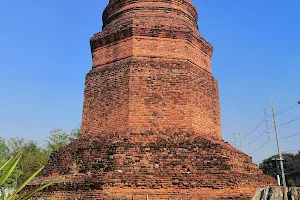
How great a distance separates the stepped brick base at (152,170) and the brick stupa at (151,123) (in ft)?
0.07

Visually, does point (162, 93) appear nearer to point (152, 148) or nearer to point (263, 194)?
point (152, 148)

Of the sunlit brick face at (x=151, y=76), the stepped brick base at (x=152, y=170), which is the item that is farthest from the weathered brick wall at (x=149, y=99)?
the stepped brick base at (x=152, y=170)

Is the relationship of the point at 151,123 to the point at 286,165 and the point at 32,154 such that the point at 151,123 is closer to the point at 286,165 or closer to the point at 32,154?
the point at 32,154

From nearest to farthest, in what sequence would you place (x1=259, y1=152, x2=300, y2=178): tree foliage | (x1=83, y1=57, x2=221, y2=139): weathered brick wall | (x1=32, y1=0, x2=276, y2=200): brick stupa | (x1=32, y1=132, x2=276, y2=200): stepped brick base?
1. (x1=32, y1=132, x2=276, y2=200): stepped brick base
2. (x1=32, y1=0, x2=276, y2=200): brick stupa
3. (x1=83, y1=57, x2=221, y2=139): weathered brick wall
4. (x1=259, y1=152, x2=300, y2=178): tree foliage

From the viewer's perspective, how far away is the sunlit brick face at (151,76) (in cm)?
783

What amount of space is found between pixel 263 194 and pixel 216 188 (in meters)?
2.25

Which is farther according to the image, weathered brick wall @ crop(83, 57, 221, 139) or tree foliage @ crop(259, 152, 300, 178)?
tree foliage @ crop(259, 152, 300, 178)

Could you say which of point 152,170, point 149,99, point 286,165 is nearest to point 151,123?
point 149,99

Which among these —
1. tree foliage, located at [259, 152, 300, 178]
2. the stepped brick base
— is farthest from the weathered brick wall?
tree foliage, located at [259, 152, 300, 178]

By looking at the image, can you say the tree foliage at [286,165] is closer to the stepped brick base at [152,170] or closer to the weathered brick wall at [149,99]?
the weathered brick wall at [149,99]

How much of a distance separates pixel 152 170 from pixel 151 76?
259cm

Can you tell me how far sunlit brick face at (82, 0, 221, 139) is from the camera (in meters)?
7.83

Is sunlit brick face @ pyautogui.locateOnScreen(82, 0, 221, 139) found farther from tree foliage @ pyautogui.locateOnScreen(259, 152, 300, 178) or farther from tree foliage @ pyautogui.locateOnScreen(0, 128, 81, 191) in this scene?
tree foliage @ pyautogui.locateOnScreen(259, 152, 300, 178)

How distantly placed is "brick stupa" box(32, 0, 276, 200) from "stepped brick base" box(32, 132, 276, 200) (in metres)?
0.02
